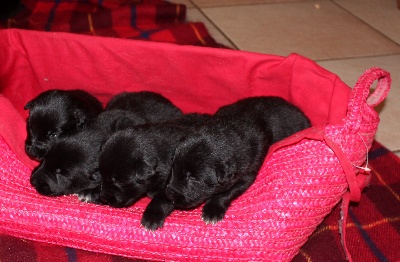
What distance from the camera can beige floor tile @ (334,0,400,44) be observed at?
4383mm

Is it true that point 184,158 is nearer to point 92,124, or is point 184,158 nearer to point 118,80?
point 92,124

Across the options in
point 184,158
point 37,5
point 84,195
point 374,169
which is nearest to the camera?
point 184,158

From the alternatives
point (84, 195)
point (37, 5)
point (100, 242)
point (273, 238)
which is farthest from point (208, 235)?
point (37, 5)

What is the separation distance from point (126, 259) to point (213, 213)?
44 cm

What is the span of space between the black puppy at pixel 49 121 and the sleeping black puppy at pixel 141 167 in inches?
11.0

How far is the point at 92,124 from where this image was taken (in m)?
2.32

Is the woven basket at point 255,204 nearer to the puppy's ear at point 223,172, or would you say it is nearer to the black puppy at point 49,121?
the black puppy at point 49,121

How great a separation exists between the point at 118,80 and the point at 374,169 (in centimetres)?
140

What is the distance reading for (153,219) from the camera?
2.03 m

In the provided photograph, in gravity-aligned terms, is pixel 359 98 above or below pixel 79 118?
above

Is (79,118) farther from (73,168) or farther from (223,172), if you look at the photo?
(223,172)

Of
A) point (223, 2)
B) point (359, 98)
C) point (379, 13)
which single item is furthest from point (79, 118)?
point (379, 13)

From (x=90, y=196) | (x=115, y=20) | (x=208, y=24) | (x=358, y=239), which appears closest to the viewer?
(x=90, y=196)

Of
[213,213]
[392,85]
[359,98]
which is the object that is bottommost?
[392,85]
